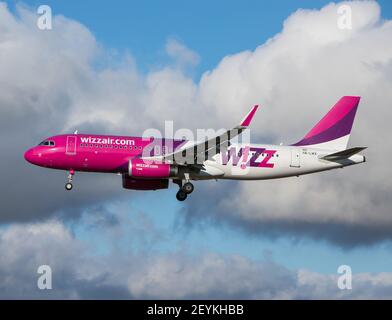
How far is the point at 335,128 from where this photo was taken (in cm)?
7712

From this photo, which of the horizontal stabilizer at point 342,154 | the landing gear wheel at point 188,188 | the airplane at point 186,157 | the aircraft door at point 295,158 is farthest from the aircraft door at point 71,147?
the horizontal stabilizer at point 342,154

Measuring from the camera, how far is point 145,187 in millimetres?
72062

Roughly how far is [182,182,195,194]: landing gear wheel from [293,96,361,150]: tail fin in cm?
1298

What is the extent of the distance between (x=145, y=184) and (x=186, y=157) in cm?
704

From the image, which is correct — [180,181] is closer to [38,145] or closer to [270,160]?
[270,160]

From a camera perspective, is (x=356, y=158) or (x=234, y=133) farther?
(x=356, y=158)

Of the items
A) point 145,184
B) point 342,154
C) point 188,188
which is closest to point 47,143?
point 145,184

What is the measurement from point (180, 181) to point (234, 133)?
11.0 meters

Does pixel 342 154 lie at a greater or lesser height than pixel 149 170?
greater

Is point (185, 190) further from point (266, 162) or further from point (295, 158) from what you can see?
point (295, 158)
